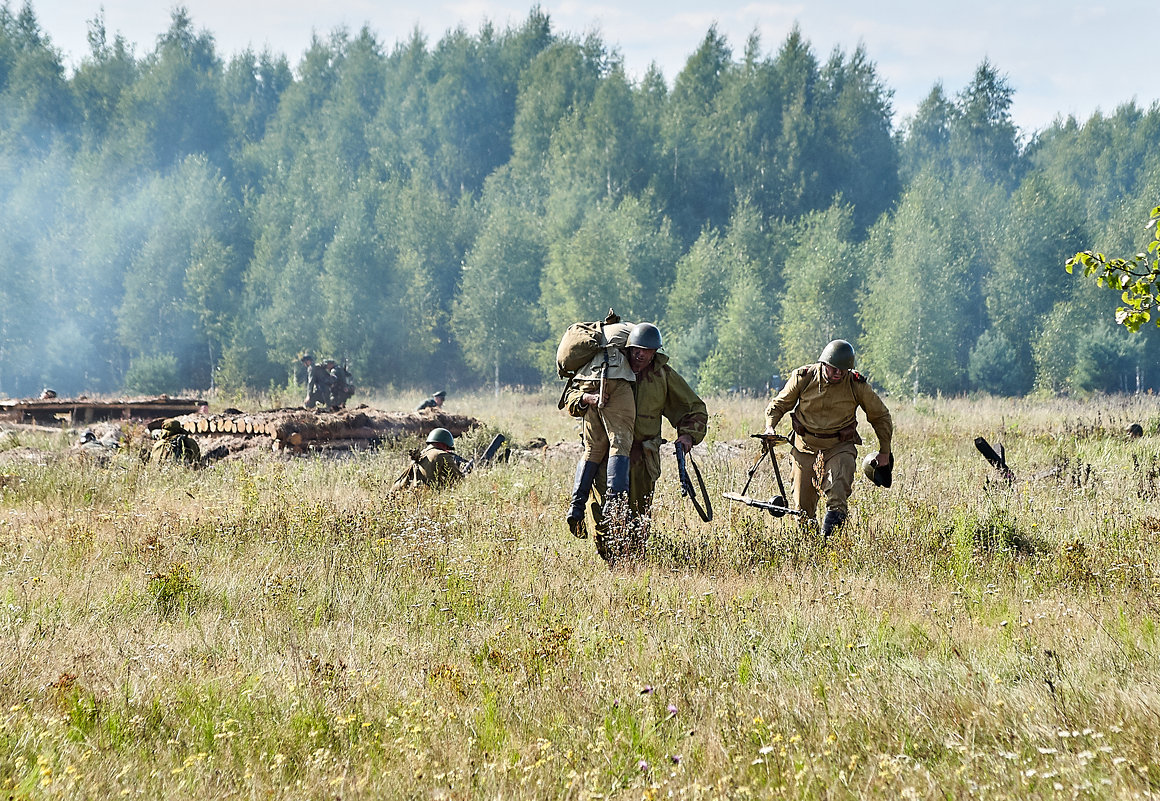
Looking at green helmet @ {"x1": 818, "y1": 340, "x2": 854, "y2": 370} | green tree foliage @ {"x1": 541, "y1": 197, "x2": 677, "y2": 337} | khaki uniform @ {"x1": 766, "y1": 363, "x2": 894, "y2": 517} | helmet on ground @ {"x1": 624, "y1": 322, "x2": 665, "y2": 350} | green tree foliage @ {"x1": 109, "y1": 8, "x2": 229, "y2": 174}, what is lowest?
khaki uniform @ {"x1": 766, "y1": 363, "x2": 894, "y2": 517}

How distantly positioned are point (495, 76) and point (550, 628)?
5170 cm

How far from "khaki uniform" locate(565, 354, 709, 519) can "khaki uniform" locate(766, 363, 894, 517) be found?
0.61 meters

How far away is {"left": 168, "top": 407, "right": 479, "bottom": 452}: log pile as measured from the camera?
11484mm

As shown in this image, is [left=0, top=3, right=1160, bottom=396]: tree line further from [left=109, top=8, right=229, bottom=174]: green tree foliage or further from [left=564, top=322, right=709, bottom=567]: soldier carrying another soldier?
Result: [left=564, top=322, right=709, bottom=567]: soldier carrying another soldier

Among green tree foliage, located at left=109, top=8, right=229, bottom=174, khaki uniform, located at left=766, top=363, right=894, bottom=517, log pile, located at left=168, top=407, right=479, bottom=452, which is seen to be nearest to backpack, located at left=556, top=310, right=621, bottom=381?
khaki uniform, located at left=766, top=363, right=894, bottom=517

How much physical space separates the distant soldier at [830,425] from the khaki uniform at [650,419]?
619 mm

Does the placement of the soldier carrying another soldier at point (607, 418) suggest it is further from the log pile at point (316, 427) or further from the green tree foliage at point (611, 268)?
the green tree foliage at point (611, 268)

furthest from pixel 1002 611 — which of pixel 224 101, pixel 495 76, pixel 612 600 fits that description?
pixel 224 101

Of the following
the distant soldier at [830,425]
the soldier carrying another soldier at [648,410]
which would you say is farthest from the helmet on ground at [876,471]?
the soldier carrying another soldier at [648,410]

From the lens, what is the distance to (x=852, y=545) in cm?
580

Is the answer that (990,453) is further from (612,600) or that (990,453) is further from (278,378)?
(278,378)

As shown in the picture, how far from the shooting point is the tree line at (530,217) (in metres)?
32.5

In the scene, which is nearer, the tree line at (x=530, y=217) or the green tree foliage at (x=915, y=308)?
the green tree foliage at (x=915, y=308)

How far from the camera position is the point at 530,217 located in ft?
124
